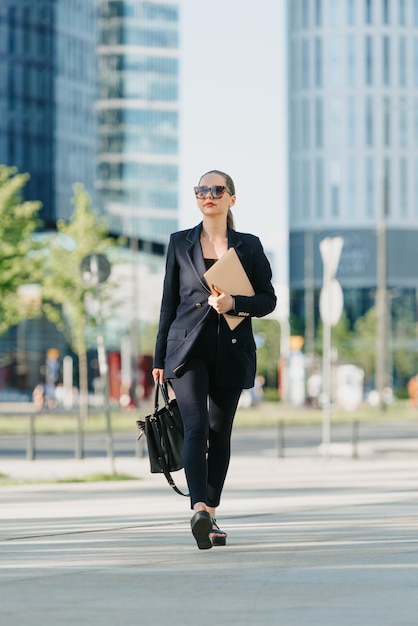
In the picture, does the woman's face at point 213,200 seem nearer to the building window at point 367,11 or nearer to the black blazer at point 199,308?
the black blazer at point 199,308

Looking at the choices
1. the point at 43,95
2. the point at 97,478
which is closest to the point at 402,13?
the point at 43,95

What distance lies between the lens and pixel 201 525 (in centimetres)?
780

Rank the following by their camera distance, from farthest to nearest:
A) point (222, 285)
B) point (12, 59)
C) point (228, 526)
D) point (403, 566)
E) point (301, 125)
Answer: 1. point (301, 125)
2. point (12, 59)
3. point (228, 526)
4. point (222, 285)
5. point (403, 566)

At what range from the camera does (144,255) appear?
10169 cm

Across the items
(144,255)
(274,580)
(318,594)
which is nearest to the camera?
(318,594)

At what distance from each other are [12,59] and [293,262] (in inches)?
1518

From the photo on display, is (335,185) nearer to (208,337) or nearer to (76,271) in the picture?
(76,271)

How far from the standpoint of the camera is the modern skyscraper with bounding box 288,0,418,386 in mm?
121688

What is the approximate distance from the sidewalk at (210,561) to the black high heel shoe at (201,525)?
0.09 m

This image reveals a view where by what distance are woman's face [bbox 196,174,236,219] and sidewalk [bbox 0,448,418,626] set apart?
1752mm

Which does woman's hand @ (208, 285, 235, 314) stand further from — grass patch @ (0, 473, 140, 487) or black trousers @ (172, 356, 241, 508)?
grass patch @ (0, 473, 140, 487)

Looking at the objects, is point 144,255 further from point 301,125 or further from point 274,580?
point 274,580

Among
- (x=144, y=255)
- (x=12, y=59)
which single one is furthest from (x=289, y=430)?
(x=144, y=255)

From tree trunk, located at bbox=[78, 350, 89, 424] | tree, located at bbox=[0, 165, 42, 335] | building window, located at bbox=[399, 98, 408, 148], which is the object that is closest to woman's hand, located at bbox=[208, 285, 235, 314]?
tree trunk, located at bbox=[78, 350, 89, 424]
